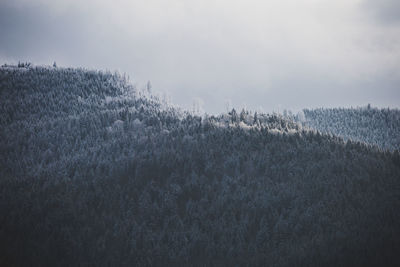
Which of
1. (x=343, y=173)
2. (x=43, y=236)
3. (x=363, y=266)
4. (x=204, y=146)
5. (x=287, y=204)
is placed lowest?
(x=363, y=266)

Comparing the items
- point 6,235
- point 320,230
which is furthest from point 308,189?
point 6,235

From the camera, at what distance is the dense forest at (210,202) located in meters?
133

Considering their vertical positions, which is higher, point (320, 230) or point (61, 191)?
point (61, 191)

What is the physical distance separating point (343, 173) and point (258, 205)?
3173 cm

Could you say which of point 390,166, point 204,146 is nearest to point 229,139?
point 204,146

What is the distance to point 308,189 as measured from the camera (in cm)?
15925

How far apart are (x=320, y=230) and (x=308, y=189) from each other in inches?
891

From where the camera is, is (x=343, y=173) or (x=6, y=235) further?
(x=343, y=173)

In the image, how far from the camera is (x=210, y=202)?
16300 centimetres

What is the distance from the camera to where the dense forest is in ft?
438

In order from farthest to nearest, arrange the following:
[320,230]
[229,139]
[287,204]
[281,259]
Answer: [229,139], [287,204], [320,230], [281,259]

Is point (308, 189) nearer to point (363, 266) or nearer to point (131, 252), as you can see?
point (363, 266)

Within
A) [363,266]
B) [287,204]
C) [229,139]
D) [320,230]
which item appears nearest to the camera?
[363,266]

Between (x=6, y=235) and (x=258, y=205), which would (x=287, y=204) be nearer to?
(x=258, y=205)
